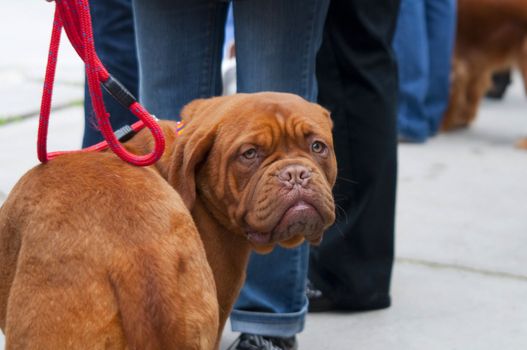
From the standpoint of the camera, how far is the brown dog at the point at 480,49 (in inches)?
252

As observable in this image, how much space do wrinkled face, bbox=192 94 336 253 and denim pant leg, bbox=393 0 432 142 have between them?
13.1ft

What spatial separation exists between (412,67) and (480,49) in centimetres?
66

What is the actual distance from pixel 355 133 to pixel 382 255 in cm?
52

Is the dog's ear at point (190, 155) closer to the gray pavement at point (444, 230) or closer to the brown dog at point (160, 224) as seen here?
the brown dog at point (160, 224)

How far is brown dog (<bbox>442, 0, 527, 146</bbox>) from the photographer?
252 inches

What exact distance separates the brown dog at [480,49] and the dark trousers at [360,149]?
3349 millimetres

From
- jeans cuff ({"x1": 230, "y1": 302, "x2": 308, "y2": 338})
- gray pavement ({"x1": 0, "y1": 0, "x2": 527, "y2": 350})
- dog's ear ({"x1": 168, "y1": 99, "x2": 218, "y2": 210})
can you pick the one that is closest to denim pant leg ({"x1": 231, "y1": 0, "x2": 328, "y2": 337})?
jeans cuff ({"x1": 230, "y1": 302, "x2": 308, "y2": 338})

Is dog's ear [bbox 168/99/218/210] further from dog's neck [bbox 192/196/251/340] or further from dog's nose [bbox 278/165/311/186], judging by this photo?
dog's nose [bbox 278/165/311/186]

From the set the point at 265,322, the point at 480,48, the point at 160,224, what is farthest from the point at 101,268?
the point at 480,48

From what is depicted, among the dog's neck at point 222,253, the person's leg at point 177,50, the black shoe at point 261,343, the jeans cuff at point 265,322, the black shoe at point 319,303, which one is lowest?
the black shoe at point 319,303

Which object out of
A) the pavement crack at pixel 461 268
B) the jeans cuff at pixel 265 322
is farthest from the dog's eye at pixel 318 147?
the pavement crack at pixel 461 268

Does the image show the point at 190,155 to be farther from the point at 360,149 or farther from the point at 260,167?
the point at 360,149

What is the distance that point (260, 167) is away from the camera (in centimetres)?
232

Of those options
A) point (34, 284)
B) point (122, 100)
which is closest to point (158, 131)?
point (122, 100)
